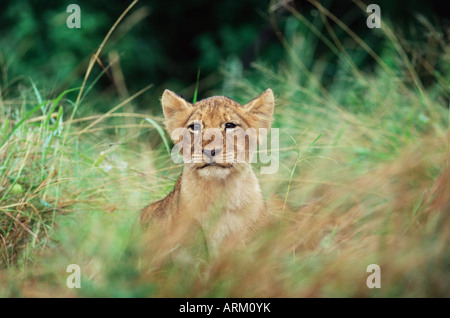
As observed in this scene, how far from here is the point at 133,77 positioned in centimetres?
1259

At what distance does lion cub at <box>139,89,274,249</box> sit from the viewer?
3.71 m

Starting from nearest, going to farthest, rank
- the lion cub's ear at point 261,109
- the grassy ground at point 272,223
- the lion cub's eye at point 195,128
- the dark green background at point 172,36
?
the grassy ground at point 272,223, the lion cub's eye at point 195,128, the lion cub's ear at point 261,109, the dark green background at point 172,36

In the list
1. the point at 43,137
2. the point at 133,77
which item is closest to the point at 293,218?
the point at 43,137

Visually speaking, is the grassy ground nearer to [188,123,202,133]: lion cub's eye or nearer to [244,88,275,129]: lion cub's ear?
[244,88,275,129]: lion cub's ear

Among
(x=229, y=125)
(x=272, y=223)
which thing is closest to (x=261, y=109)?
(x=229, y=125)

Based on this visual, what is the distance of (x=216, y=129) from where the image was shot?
12.6 feet

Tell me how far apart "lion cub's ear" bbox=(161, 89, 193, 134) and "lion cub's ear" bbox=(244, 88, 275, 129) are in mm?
375

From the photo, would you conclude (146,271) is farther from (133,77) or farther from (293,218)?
(133,77)

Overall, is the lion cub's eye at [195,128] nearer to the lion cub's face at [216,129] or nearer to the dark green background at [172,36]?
the lion cub's face at [216,129]

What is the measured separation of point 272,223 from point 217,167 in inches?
17.7

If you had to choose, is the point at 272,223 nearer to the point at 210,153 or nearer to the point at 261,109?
the point at 210,153

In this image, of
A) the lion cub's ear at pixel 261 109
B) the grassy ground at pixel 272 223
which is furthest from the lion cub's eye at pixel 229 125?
the grassy ground at pixel 272 223

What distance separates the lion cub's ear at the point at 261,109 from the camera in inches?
158

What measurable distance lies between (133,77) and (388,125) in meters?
7.63
